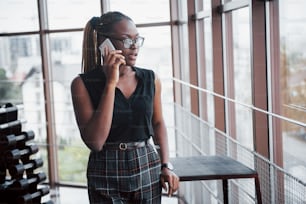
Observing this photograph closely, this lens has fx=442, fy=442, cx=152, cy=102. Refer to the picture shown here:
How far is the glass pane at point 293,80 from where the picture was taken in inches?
35.2

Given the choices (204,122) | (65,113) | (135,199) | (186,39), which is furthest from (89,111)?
(204,122)

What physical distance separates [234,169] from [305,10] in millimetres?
380

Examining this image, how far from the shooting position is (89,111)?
0.80m

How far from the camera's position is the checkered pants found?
2.65 feet

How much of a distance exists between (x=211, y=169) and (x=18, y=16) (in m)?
0.63

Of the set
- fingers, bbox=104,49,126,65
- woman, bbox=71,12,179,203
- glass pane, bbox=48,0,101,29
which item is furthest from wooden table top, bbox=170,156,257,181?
glass pane, bbox=48,0,101,29

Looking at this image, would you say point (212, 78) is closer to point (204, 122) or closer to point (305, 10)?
point (204, 122)

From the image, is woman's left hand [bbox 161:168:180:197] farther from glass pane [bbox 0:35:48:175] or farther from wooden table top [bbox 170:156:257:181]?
glass pane [bbox 0:35:48:175]

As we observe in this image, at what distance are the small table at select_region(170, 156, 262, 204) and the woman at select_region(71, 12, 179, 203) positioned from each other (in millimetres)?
134

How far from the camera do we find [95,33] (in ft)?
2.71

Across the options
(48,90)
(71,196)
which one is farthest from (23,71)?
(71,196)

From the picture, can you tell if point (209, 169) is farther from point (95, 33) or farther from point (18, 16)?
point (18, 16)

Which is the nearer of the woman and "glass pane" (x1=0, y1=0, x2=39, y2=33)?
the woman

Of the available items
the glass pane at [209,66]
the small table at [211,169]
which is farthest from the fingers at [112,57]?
the glass pane at [209,66]
